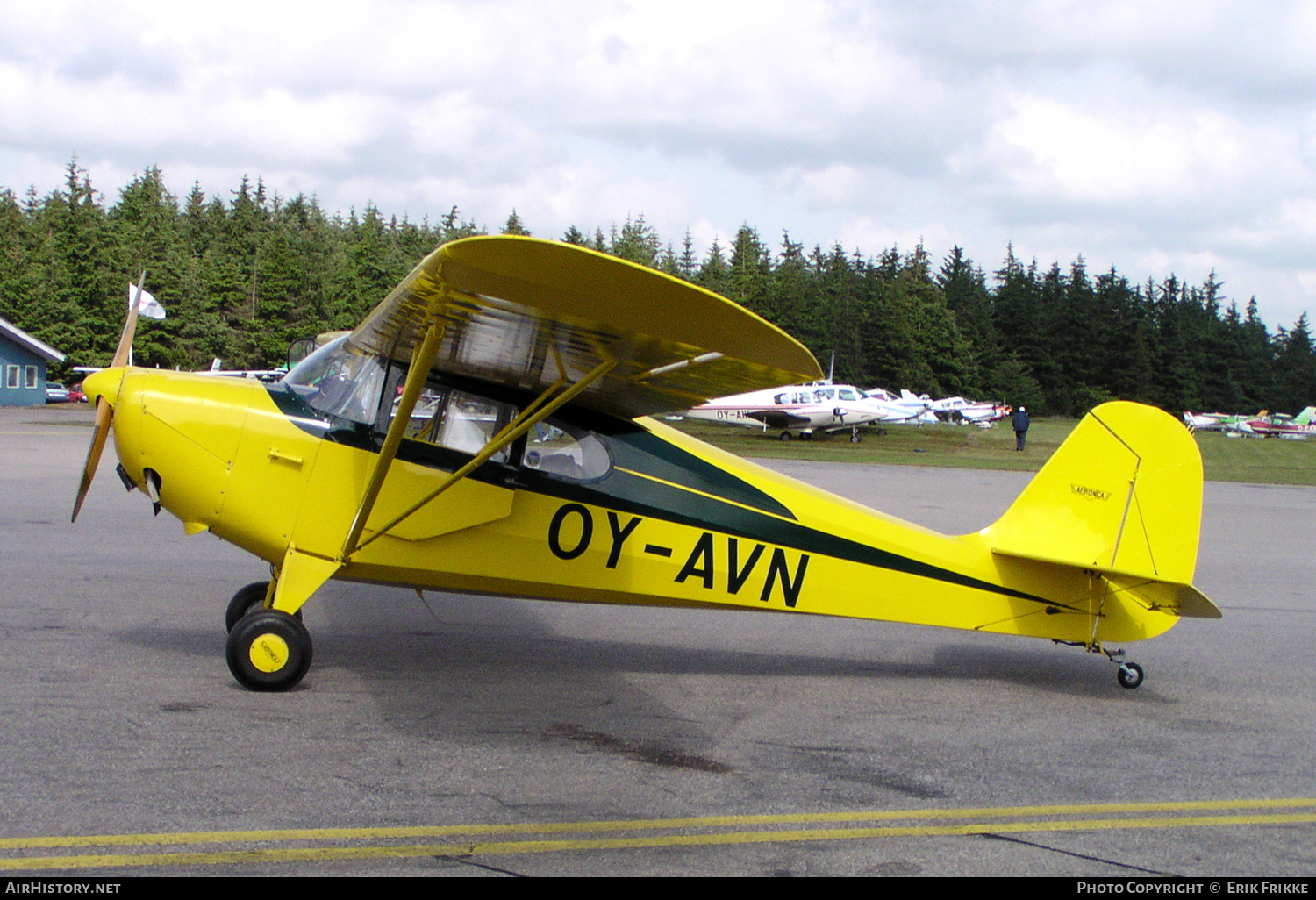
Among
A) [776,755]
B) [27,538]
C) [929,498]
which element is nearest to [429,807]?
[776,755]

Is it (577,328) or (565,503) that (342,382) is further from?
(577,328)

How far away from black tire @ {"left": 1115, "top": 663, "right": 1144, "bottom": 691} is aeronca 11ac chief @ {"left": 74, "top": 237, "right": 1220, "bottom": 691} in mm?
13

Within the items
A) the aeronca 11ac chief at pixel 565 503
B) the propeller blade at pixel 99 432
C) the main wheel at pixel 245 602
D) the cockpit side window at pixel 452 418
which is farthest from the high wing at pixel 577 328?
the main wheel at pixel 245 602

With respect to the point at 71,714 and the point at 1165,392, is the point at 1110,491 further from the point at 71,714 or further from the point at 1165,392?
the point at 1165,392

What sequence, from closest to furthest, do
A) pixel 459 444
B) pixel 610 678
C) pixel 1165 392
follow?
pixel 459 444, pixel 610 678, pixel 1165 392

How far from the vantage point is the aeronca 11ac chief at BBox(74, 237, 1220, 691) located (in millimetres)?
5812

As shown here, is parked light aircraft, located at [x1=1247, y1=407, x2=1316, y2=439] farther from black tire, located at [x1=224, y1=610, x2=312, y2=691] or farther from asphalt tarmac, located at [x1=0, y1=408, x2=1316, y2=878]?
black tire, located at [x1=224, y1=610, x2=312, y2=691]

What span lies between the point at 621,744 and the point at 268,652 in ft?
6.98

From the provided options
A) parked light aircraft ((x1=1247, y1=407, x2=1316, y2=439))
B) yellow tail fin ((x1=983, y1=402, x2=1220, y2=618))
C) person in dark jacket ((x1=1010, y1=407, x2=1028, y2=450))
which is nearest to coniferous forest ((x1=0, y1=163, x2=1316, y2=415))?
parked light aircraft ((x1=1247, y1=407, x2=1316, y2=439))

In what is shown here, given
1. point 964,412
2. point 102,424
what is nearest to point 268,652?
point 102,424

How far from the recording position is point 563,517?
20.6 ft

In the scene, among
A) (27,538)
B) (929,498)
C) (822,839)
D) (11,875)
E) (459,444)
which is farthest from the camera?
(929,498)
